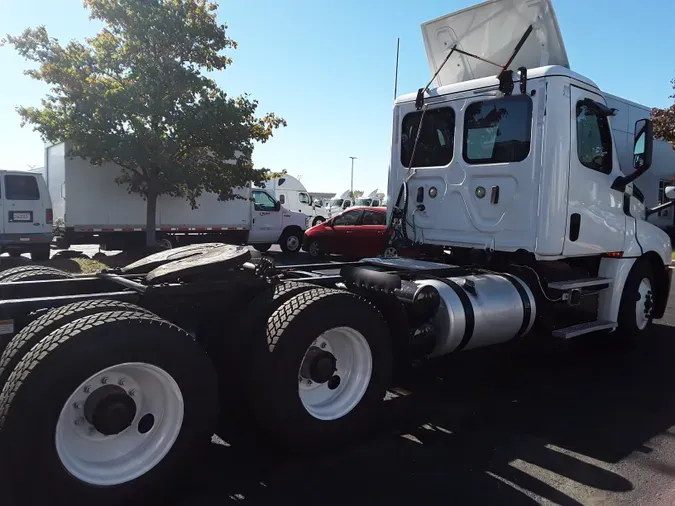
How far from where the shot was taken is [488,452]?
12.3ft

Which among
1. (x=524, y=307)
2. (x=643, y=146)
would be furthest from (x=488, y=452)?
(x=643, y=146)

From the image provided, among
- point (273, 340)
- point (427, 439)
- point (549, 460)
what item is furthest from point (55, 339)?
point (549, 460)

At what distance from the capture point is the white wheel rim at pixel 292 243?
1789 centimetres

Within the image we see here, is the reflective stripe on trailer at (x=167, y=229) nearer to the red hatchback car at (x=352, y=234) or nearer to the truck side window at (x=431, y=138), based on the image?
the red hatchback car at (x=352, y=234)

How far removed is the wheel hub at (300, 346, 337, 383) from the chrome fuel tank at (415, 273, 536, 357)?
1.12 meters

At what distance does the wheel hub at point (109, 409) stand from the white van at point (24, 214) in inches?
437

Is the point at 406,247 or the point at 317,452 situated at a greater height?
the point at 406,247

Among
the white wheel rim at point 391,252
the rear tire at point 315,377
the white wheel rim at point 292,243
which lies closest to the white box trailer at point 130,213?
the white wheel rim at point 292,243

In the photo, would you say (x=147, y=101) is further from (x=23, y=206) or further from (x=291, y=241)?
(x=291, y=241)

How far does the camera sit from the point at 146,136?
13.1 metres

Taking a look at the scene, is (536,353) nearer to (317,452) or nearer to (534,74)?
(534,74)

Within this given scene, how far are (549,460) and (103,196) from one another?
521 inches

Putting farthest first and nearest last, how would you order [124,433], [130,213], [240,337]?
[130,213] → [240,337] → [124,433]

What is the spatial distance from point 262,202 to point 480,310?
1341 cm
